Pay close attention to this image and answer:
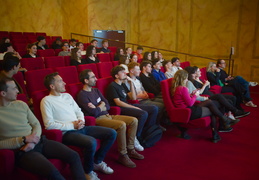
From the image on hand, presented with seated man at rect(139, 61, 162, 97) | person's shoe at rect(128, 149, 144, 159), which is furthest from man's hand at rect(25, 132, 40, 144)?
seated man at rect(139, 61, 162, 97)

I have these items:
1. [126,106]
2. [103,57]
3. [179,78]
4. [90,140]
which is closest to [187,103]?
[179,78]

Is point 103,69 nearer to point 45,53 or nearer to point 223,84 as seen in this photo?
point 45,53

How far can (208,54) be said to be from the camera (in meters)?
7.12

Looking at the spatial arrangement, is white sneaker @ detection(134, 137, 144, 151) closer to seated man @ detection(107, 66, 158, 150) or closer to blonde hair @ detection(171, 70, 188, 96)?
seated man @ detection(107, 66, 158, 150)

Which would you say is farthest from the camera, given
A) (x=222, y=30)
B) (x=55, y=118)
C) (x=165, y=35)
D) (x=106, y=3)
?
(x=106, y=3)

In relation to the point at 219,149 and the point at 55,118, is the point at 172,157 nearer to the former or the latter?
the point at 219,149

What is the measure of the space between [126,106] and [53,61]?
1.81 meters

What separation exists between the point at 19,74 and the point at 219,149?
2.46 metres

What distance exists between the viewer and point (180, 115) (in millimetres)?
2973

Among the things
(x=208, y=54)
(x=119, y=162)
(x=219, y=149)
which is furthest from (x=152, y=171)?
(x=208, y=54)

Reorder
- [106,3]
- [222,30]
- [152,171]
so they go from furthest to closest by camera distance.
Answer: [106,3]
[222,30]
[152,171]

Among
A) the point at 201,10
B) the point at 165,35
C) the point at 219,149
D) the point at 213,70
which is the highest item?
the point at 201,10

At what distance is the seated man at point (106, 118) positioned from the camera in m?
2.42

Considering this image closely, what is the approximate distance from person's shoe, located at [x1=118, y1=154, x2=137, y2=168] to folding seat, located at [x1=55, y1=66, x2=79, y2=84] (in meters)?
1.32
